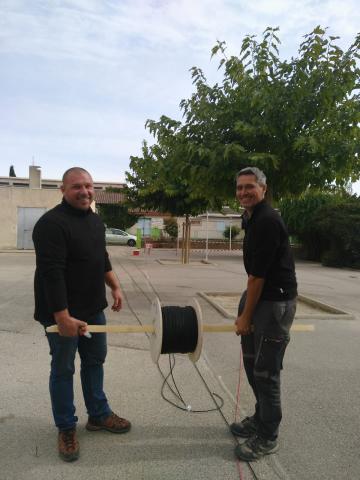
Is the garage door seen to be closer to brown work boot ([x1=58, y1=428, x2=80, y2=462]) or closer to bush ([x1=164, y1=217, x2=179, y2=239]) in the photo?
bush ([x1=164, y1=217, x2=179, y2=239])

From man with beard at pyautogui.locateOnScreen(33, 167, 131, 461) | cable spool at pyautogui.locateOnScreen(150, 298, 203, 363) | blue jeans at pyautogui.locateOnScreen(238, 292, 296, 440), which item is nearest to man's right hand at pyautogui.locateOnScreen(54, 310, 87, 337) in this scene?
man with beard at pyautogui.locateOnScreen(33, 167, 131, 461)

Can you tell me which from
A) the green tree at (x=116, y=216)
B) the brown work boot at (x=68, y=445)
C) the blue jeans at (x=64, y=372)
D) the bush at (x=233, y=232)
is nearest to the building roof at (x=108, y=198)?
the green tree at (x=116, y=216)

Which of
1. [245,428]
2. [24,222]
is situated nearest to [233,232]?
[24,222]

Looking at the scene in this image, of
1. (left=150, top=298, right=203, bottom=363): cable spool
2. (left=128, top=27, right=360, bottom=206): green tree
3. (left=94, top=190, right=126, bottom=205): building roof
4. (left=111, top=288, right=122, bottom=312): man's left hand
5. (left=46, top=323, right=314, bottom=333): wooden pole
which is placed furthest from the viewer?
(left=94, top=190, right=126, bottom=205): building roof

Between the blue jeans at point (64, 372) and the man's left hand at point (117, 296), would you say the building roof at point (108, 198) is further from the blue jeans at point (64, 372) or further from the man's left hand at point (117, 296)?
the blue jeans at point (64, 372)

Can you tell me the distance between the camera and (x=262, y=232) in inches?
113

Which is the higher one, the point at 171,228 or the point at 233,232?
the point at 171,228

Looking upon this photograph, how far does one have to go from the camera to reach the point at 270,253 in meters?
2.86

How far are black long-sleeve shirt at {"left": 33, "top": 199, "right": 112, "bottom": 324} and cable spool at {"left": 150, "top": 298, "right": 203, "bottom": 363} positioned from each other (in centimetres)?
46

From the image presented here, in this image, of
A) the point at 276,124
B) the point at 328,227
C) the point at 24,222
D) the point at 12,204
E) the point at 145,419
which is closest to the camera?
the point at 145,419

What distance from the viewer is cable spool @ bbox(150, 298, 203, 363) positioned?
10.6 ft

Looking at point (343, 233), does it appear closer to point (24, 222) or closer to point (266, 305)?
point (24, 222)

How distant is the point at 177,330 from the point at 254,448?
967 mm

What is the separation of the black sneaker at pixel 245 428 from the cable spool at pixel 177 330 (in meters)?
0.62
